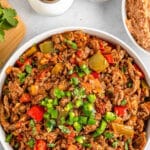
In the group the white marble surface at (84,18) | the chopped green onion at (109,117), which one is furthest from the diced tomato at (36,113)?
A: the white marble surface at (84,18)

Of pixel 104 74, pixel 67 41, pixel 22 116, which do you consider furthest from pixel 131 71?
pixel 22 116

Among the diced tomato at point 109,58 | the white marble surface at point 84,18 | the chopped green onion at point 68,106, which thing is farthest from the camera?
the white marble surface at point 84,18

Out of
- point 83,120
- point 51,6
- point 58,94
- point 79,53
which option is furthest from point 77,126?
point 51,6

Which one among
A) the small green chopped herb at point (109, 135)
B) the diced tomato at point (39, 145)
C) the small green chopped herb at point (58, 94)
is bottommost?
the small green chopped herb at point (109, 135)

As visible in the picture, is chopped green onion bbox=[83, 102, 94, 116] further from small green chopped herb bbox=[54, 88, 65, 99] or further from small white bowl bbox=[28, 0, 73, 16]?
small white bowl bbox=[28, 0, 73, 16]

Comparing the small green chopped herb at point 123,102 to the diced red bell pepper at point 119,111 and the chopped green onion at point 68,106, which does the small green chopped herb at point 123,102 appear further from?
the chopped green onion at point 68,106

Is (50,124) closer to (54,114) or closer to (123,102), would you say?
(54,114)
